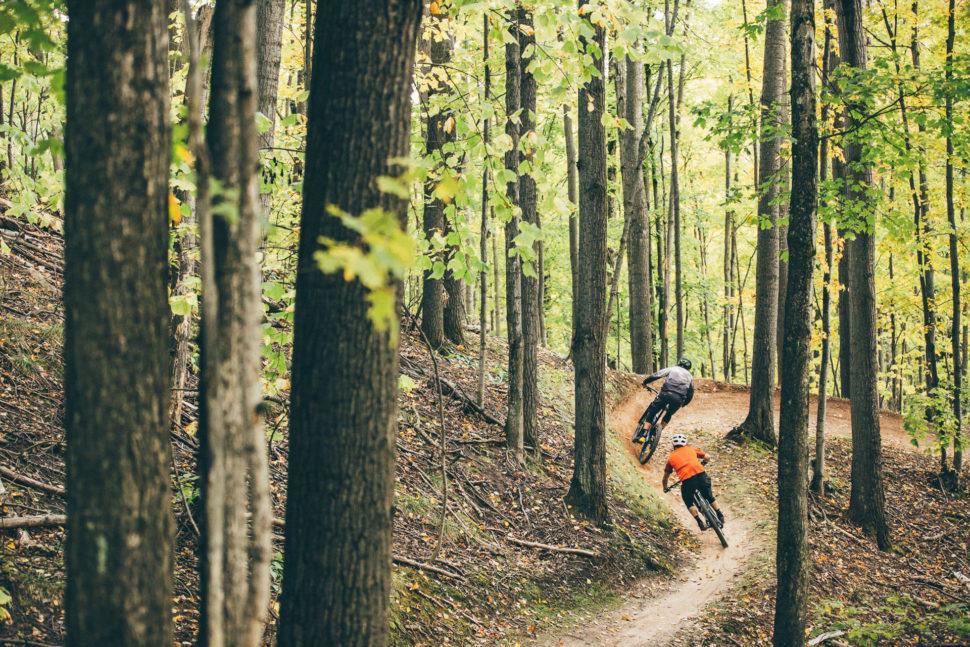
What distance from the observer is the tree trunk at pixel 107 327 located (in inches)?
90.0

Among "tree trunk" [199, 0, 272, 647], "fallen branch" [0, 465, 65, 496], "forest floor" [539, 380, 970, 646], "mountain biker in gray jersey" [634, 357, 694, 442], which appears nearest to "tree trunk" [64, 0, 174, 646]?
"tree trunk" [199, 0, 272, 647]

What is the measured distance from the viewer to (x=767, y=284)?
1508 centimetres

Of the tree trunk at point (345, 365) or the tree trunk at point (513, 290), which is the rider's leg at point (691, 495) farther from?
the tree trunk at point (345, 365)

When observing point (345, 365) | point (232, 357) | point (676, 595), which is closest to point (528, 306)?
point (676, 595)

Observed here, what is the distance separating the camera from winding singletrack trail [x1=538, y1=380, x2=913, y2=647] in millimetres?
7520

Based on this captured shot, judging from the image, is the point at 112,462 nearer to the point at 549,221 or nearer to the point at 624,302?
the point at 549,221

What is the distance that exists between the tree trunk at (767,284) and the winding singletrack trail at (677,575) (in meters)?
1.40

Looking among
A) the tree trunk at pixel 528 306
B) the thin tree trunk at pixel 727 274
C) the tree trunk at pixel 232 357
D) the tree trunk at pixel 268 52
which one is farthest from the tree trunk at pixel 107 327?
the thin tree trunk at pixel 727 274

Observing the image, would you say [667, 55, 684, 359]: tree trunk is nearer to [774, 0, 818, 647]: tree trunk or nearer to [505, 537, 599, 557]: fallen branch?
[505, 537, 599, 557]: fallen branch

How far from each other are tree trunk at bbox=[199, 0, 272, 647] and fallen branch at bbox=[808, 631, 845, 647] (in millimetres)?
7691

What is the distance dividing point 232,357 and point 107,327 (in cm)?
43

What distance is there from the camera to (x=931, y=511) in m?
13.8

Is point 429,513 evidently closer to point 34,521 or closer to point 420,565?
point 420,565

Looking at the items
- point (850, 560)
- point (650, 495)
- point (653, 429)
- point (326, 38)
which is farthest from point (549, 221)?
point (326, 38)
